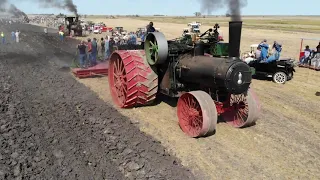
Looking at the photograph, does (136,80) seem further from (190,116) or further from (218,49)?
(218,49)

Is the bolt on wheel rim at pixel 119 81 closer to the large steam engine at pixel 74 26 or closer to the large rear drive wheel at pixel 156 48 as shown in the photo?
the large rear drive wheel at pixel 156 48

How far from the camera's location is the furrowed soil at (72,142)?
5.46 meters

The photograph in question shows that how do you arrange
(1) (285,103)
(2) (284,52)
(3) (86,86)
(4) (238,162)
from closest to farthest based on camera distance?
(4) (238,162) < (1) (285,103) < (3) (86,86) < (2) (284,52)

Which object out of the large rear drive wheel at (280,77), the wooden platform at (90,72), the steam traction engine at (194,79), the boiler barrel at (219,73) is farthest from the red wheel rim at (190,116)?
the large rear drive wheel at (280,77)

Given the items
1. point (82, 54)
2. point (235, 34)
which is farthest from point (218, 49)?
point (82, 54)

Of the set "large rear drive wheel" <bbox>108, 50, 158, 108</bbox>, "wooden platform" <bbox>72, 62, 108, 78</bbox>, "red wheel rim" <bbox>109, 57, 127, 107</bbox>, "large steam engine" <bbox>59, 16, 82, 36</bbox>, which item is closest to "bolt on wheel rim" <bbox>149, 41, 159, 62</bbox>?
"large rear drive wheel" <bbox>108, 50, 158, 108</bbox>

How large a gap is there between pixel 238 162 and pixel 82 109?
4540 mm

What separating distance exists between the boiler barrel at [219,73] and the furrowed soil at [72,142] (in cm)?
160

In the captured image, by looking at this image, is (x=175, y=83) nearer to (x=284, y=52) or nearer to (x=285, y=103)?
(x=285, y=103)

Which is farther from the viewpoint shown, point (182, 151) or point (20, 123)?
point (20, 123)

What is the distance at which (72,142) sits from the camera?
21.7 ft

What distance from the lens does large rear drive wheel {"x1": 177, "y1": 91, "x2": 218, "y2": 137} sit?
6512mm

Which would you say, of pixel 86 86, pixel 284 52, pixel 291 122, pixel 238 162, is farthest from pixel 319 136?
pixel 284 52

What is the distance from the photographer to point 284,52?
22.7m
